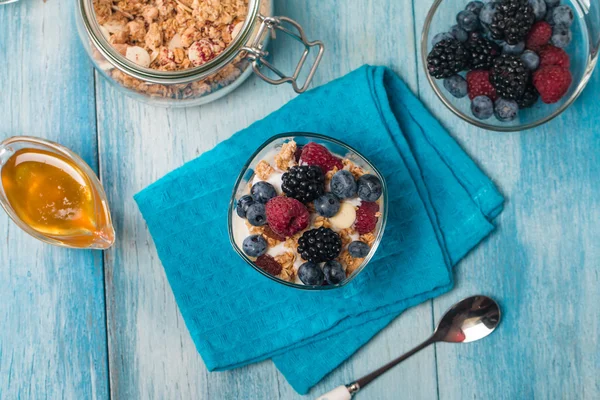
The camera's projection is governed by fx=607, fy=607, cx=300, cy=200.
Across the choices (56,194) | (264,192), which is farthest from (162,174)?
(264,192)

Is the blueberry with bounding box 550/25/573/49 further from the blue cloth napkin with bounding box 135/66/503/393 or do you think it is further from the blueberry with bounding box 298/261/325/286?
the blueberry with bounding box 298/261/325/286

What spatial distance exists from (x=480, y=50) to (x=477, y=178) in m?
0.26

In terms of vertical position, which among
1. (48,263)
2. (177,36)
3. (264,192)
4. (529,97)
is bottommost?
(48,263)

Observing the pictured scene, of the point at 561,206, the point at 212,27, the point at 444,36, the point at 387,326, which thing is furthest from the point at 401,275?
the point at 212,27

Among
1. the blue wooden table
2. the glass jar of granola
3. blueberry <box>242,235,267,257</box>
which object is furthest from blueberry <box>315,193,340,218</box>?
the blue wooden table

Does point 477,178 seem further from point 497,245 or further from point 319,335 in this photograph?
point 319,335

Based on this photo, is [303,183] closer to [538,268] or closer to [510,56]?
[510,56]

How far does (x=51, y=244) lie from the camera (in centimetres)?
124

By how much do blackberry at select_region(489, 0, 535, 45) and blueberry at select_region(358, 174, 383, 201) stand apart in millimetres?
365

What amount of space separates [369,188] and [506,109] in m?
0.33

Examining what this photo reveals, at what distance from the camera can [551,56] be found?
1118 mm

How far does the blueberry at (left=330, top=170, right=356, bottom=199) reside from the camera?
0.99 metres

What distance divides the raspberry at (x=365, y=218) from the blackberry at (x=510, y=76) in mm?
329

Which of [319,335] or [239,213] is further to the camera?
[319,335]
